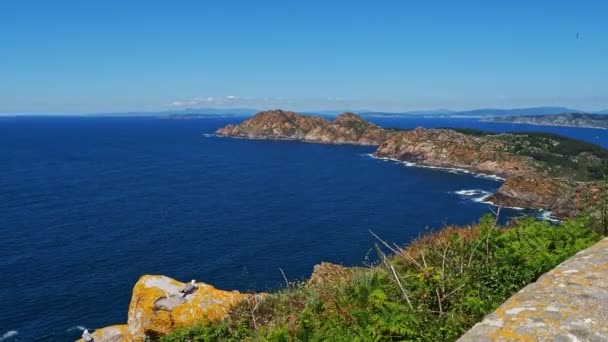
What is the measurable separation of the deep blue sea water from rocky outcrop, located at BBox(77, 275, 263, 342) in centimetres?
153

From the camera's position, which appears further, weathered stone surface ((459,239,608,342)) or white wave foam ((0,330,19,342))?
white wave foam ((0,330,19,342))

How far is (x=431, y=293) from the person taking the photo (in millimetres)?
6785

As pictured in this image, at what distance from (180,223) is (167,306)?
57.7 meters

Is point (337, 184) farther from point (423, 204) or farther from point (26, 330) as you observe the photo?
point (26, 330)

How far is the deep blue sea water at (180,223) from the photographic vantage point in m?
44.9

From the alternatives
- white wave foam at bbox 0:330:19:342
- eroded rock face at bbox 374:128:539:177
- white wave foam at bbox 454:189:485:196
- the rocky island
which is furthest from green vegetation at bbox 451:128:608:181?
white wave foam at bbox 0:330:19:342

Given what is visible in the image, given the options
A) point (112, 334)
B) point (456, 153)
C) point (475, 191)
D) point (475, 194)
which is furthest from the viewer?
point (456, 153)

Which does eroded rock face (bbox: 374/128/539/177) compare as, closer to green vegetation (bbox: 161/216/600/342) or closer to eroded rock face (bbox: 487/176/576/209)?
eroded rock face (bbox: 487/176/576/209)

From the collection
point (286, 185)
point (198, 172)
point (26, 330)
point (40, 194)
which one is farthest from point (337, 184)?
point (26, 330)

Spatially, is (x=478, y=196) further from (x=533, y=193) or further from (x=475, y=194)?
(x=533, y=193)

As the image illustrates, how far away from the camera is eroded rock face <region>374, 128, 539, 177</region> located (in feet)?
408

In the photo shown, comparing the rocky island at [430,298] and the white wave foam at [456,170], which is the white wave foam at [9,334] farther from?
the white wave foam at [456,170]

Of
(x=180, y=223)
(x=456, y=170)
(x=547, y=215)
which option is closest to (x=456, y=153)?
(x=456, y=170)

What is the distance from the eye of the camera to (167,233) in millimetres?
64312
